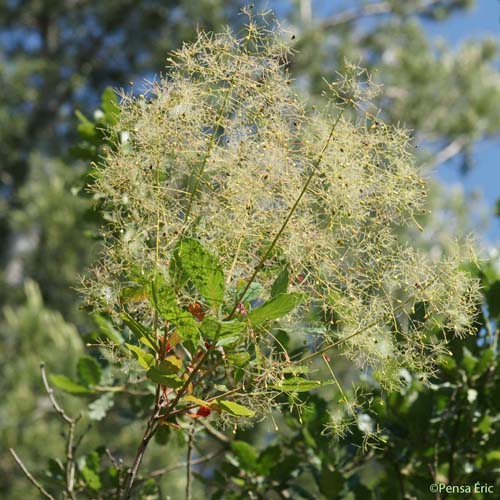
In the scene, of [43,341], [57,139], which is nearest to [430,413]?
[43,341]

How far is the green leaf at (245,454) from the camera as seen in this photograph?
157 cm

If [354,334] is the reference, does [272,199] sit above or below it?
above

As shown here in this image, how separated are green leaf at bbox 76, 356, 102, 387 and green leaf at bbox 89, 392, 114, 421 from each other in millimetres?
38

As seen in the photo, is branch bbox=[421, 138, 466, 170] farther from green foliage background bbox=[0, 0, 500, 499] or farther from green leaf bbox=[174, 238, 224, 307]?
green leaf bbox=[174, 238, 224, 307]

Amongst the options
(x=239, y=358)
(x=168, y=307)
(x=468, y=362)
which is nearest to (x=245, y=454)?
(x=468, y=362)

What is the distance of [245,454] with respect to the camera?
5.22ft

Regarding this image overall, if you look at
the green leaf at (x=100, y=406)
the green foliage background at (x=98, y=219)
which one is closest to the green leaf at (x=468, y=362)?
the green foliage background at (x=98, y=219)

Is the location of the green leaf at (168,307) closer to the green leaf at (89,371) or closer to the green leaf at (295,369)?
the green leaf at (295,369)

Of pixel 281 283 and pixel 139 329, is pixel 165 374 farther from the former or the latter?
pixel 281 283

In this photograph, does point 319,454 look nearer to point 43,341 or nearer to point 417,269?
point 417,269

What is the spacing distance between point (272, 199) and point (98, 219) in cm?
67

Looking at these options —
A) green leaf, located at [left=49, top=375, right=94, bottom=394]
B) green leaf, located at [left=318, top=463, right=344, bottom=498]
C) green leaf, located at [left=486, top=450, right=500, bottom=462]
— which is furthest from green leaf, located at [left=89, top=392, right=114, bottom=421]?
green leaf, located at [left=486, top=450, right=500, bottom=462]

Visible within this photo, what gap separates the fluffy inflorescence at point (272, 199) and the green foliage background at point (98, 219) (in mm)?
473

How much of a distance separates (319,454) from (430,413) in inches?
10.0
